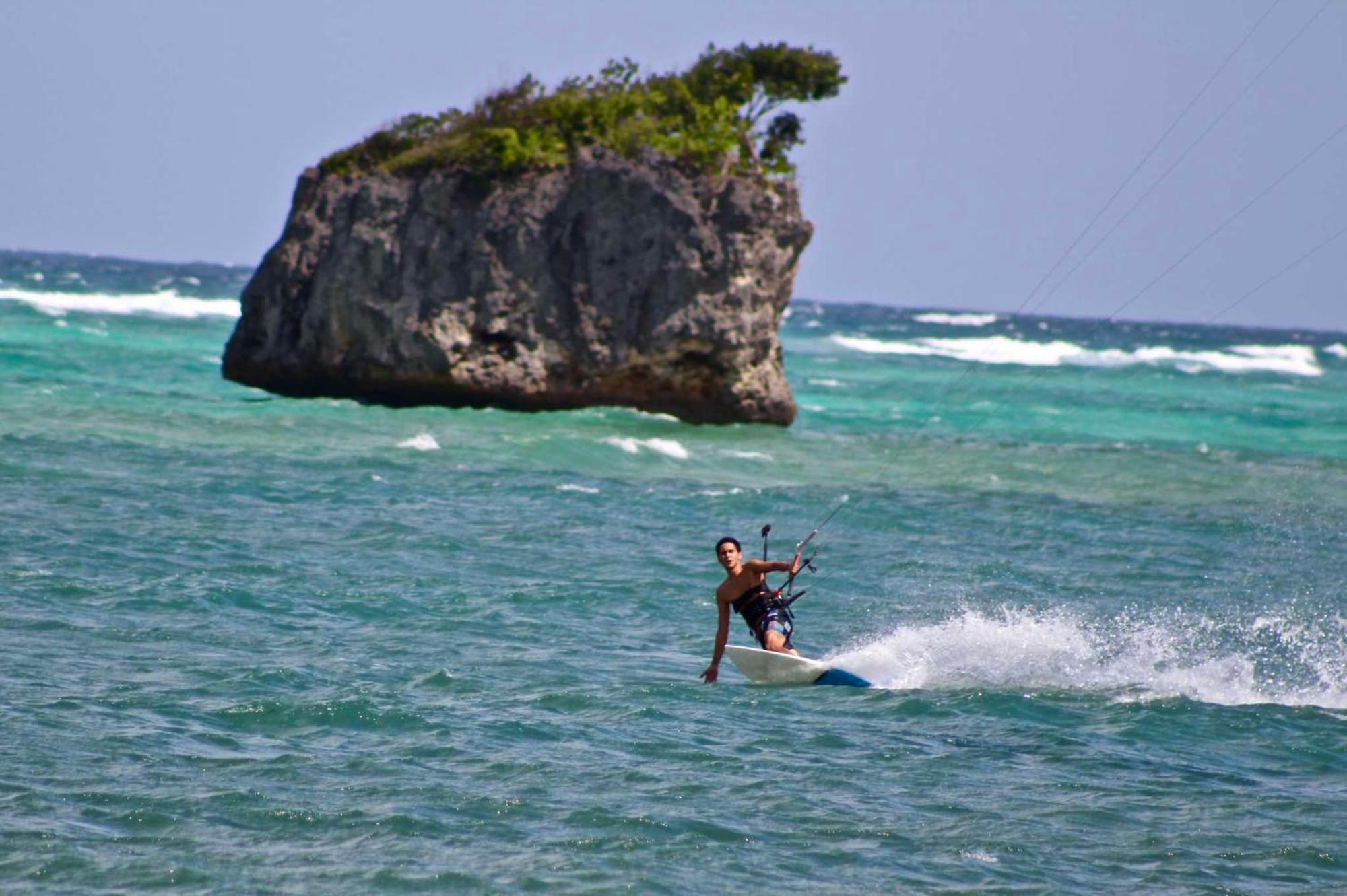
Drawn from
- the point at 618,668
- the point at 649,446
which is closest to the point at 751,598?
the point at 618,668

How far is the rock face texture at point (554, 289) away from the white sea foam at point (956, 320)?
90.9 meters

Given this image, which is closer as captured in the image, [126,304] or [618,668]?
[618,668]

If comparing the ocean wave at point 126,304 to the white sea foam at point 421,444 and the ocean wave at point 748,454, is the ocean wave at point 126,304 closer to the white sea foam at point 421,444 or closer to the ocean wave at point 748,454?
the white sea foam at point 421,444

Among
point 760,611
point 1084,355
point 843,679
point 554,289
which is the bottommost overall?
point 843,679

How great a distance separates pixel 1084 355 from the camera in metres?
83.1

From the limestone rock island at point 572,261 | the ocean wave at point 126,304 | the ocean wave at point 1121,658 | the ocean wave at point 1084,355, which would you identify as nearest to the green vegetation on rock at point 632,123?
the limestone rock island at point 572,261

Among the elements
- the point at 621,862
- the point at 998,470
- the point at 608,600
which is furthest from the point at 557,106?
the point at 621,862

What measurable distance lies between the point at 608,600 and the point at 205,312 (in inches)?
2489

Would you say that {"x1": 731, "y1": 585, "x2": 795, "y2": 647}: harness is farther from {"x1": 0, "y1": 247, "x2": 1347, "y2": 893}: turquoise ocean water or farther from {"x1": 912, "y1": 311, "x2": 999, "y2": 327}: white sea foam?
{"x1": 912, "y1": 311, "x2": 999, "y2": 327}: white sea foam

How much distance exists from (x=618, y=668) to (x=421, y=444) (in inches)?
497

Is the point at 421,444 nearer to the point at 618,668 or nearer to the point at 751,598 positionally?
the point at 618,668

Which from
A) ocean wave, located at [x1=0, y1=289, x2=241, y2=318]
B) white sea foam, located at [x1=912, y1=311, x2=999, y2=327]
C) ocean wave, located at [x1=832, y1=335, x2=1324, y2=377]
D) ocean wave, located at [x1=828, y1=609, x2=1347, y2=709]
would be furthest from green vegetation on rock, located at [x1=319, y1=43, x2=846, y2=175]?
white sea foam, located at [x1=912, y1=311, x2=999, y2=327]

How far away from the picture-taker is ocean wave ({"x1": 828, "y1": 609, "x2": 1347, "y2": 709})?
1225 cm

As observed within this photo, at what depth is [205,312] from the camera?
73.8 meters
